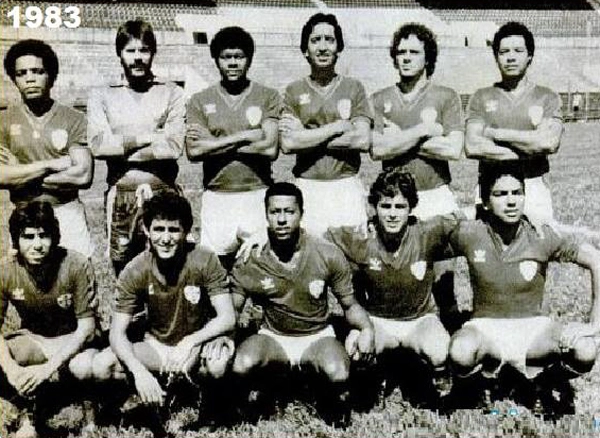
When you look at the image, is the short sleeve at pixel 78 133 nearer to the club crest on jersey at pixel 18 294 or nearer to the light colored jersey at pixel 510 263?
the club crest on jersey at pixel 18 294

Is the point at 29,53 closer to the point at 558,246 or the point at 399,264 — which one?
the point at 399,264

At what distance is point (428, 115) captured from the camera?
427 centimetres

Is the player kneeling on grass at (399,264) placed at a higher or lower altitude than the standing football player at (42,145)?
lower

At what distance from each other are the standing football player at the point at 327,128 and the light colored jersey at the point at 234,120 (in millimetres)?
144

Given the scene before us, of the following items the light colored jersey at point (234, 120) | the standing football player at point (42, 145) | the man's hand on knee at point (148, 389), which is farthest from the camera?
the light colored jersey at point (234, 120)

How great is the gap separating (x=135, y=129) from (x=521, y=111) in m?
2.16

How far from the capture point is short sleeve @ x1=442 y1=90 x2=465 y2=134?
426 centimetres

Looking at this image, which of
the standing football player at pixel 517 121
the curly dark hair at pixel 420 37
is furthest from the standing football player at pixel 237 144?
the standing football player at pixel 517 121

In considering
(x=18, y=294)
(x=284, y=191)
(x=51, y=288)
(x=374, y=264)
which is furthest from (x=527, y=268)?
(x=18, y=294)

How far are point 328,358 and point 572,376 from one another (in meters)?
1.27

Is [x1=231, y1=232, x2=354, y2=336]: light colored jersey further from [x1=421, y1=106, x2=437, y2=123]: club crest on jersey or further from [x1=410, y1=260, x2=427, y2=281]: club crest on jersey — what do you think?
[x1=421, y1=106, x2=437, y2=123]: club crest on jersey

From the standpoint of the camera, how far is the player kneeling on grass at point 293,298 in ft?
12.3

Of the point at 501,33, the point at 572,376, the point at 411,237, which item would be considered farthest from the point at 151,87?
the point at 572,376

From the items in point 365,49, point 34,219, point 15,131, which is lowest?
point 34,219
